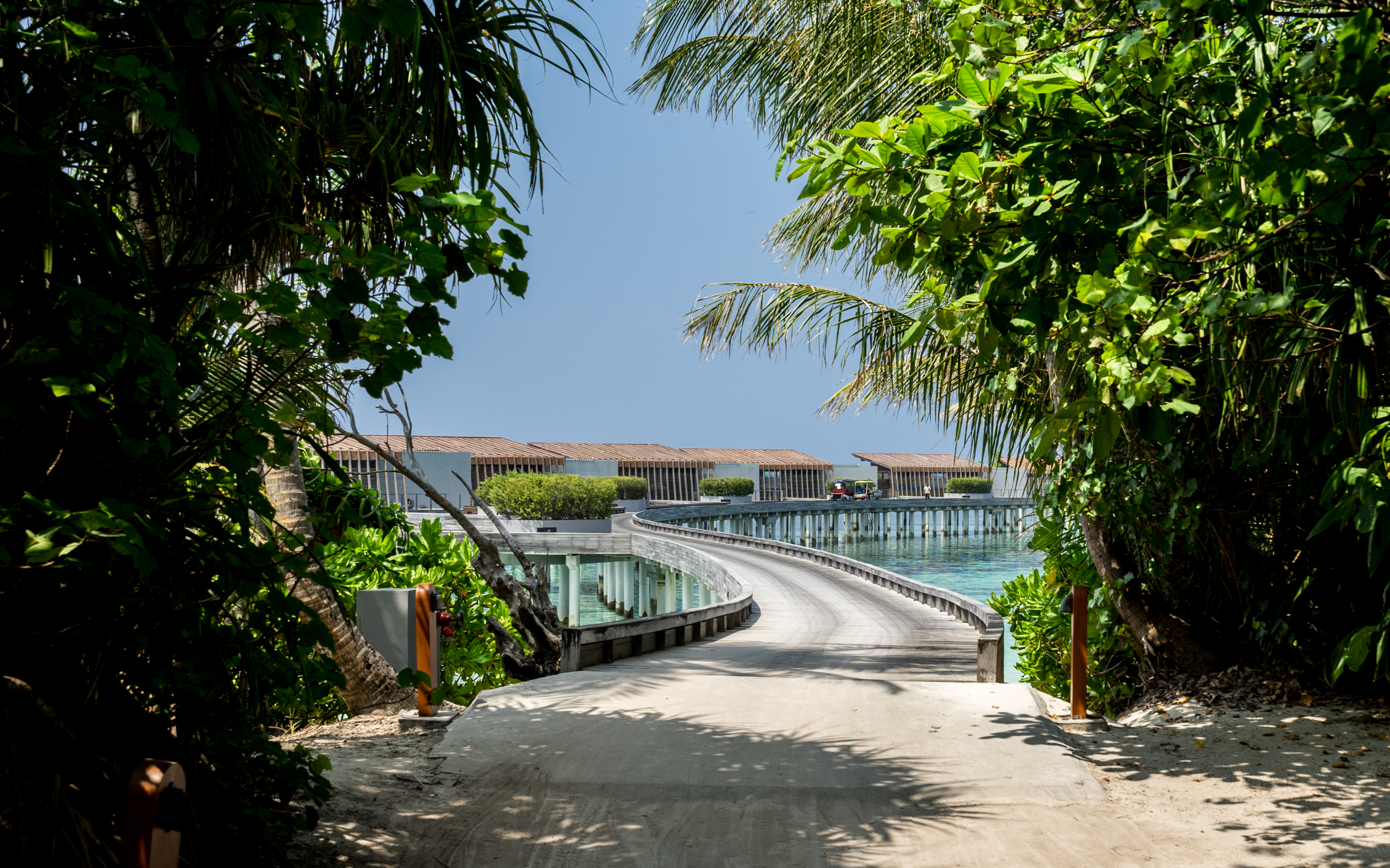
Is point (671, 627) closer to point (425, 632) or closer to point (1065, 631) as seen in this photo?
point (1065, 631)

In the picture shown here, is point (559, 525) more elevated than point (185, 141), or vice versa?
point (185, 141)

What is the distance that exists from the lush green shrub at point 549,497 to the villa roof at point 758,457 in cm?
2830

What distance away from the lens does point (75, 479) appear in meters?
2.50

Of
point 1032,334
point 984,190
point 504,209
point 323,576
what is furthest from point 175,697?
point 1032,334

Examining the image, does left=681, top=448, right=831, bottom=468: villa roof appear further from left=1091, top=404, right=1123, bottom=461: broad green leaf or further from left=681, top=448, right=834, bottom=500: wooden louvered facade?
left=1091, top=404, right=1123, bottom=461: broad green leaf

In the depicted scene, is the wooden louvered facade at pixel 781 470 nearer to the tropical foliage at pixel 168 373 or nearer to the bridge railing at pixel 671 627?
the bridge railing at pixel 671 627

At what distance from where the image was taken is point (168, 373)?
217 centimetres

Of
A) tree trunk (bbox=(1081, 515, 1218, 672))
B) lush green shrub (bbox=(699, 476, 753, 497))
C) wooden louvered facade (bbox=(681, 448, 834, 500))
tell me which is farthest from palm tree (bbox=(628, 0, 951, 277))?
wooden louvered facade (bbox=(681, 448, 834, 500))

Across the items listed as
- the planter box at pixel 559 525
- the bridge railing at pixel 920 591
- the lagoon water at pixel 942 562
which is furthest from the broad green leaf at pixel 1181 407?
the planter box at pixel 559 525

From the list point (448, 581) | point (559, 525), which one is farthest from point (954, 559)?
point (448, 581)

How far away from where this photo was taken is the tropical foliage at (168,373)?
220 cm

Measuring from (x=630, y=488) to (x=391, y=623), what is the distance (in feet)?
136

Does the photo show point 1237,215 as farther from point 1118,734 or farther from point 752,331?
point 752,331

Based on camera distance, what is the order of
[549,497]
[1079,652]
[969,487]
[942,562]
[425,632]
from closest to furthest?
[425,632] < [1079,652] < [549,497] < [942,562] < [969,487]
